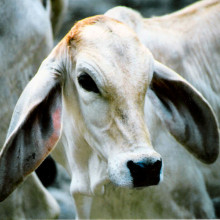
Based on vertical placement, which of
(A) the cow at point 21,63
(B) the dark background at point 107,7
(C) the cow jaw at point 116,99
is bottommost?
(B) the dark background at point 107,7

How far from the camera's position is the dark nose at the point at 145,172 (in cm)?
341

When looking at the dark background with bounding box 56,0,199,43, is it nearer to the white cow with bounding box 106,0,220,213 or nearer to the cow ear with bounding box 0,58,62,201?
the white cow with bounding box 106,0,220,213

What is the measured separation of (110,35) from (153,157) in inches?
28.5

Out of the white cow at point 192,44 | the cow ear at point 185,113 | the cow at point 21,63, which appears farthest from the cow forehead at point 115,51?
the cow at point 21,63

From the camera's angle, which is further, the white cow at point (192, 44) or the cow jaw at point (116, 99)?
the white cow at point (192, 44)

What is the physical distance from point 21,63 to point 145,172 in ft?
5.57

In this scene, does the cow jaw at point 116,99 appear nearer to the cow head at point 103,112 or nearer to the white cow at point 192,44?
the cow head at point 103,112

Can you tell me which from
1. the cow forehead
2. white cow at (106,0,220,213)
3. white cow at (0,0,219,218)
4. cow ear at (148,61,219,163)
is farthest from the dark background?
the cow forehead

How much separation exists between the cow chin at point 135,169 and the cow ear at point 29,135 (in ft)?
1.33

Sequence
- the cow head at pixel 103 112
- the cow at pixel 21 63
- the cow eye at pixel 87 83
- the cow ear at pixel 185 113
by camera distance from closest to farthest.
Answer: the cow head at pixel 103 112 → the cow eye at pixel 87 83 → the cow ear at pixel 185 113 → the cow at pixel 21 63

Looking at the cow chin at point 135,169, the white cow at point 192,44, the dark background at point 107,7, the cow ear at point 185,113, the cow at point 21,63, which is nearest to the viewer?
the cow chin at point 135,169

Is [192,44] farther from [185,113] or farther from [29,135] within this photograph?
[29,135]

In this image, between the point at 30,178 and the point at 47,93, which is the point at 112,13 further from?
the point at 30,178

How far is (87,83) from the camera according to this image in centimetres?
367
